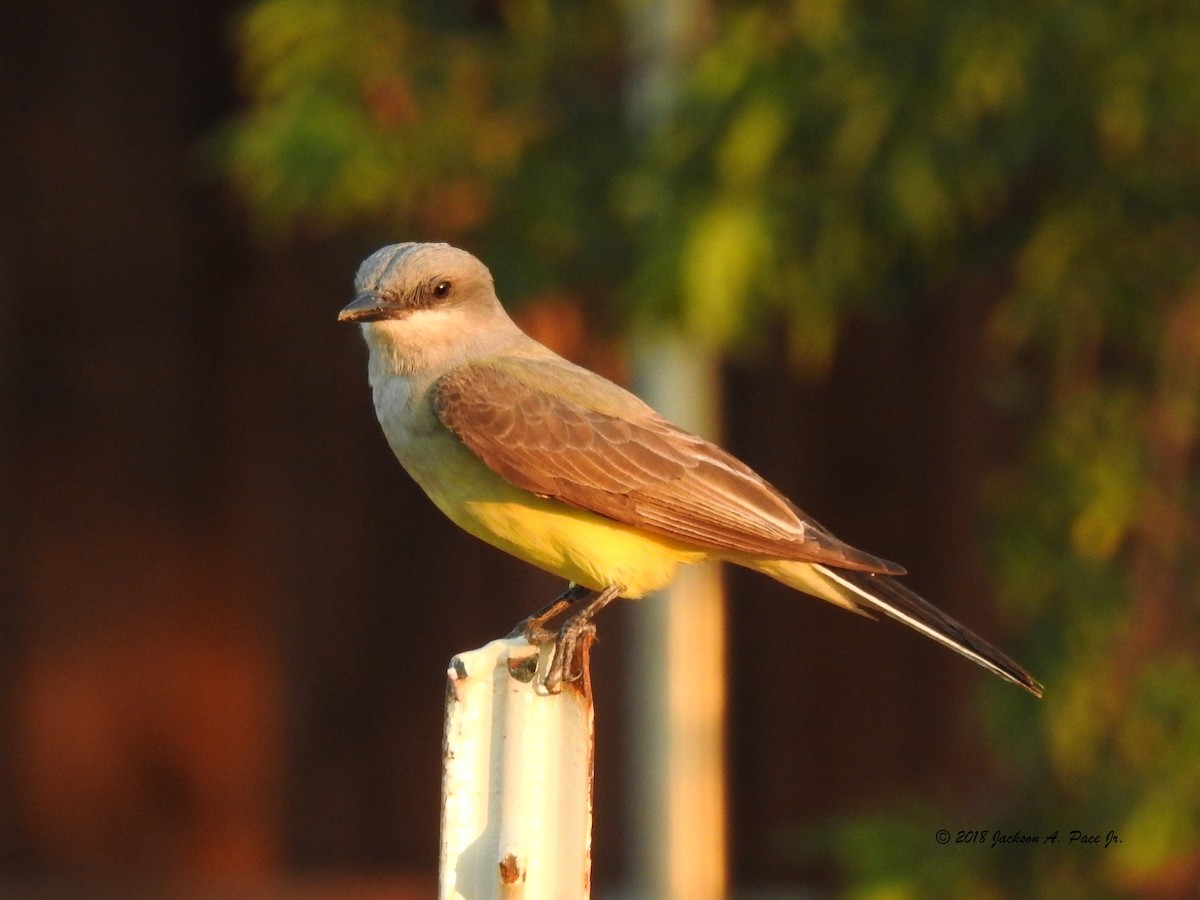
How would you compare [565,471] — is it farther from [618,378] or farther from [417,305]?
[618,378]

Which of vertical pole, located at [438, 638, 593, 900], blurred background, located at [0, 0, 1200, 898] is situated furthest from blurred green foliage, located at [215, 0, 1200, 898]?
vertical pole, located at [438, 638, 593, 900]

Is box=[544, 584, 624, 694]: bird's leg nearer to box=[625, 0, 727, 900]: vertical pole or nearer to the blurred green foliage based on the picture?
the blurred green foliage

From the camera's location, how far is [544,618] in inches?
154

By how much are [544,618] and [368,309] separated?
0.70 meters

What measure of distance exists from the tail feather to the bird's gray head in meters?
0.89

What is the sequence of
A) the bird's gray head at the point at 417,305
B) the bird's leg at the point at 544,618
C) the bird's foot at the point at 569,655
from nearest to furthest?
the bird's foot at the point at 569,655, the bird's leg at the point at 544,618, the bird's gray head at the point at 417,305

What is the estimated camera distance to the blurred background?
5016 mm

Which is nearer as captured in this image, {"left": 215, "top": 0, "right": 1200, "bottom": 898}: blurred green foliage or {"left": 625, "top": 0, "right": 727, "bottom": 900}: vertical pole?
{"left": 215, "top": 0, "right": 1200, "bottom": 898}: blurred green foliage

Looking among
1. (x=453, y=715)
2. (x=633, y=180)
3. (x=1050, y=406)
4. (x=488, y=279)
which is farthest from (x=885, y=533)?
(x=453, y=715)

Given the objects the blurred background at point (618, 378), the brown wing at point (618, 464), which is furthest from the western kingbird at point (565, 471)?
the blurred background at point (618, 378)

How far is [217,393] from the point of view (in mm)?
8062

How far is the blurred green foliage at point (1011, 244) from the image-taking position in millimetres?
4887

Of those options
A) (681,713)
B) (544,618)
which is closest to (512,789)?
(544,618)

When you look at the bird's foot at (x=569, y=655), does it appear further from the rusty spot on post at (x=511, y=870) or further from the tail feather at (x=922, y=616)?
the tail feather at (x=922, y=616)
